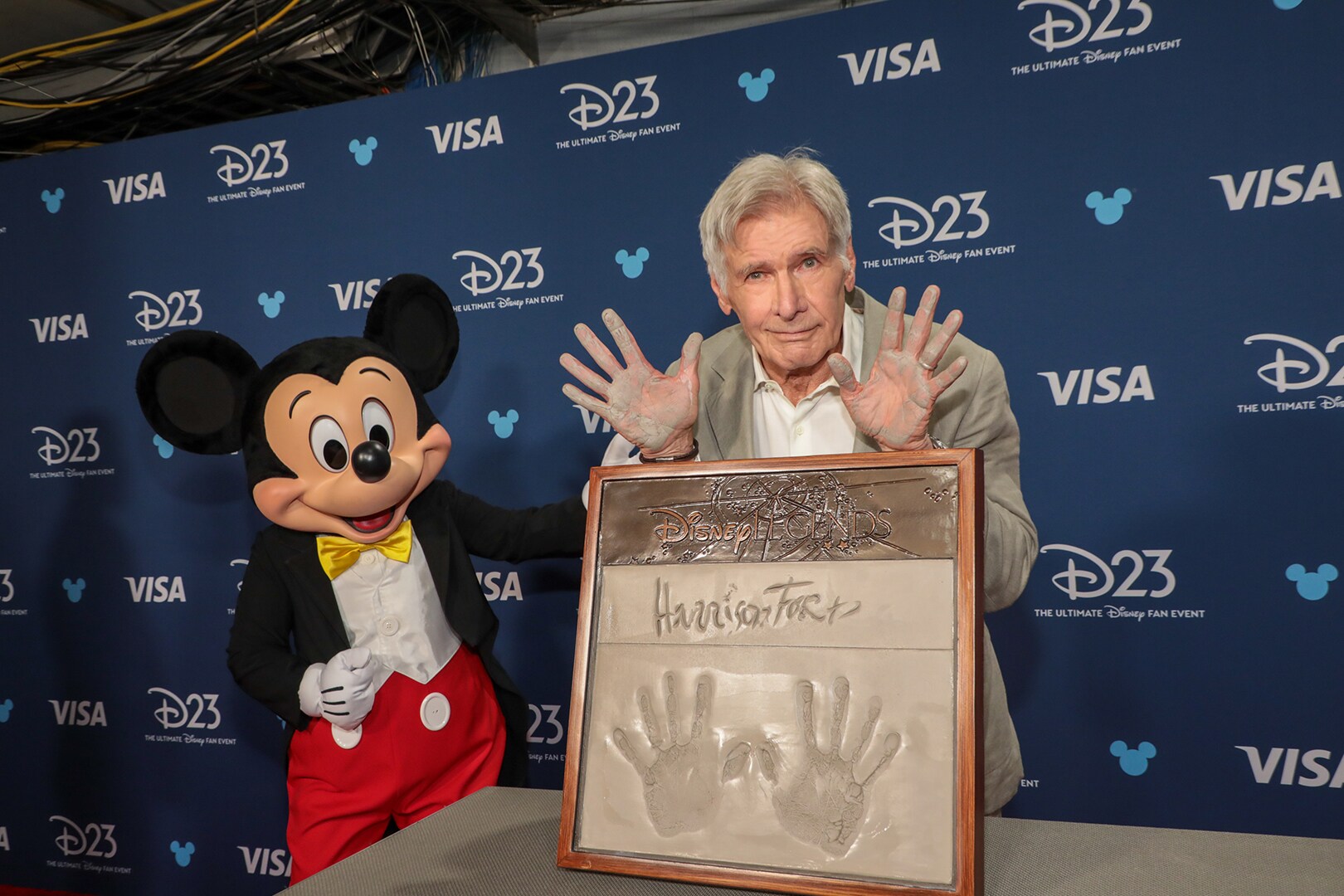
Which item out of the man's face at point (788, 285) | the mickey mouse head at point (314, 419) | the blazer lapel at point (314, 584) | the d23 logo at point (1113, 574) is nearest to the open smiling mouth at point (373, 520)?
the mickey mouse head at point (314, 419)

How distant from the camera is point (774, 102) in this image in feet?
8.02

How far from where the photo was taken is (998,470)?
1.44 m

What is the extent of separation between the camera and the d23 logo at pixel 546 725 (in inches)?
104

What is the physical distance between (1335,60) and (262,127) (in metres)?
2.77

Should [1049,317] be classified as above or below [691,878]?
above

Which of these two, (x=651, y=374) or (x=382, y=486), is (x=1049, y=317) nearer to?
(x=651, y=374)

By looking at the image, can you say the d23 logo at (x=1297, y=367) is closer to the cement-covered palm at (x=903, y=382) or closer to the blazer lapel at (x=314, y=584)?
the cement-covered palm at (x=903, y=382)

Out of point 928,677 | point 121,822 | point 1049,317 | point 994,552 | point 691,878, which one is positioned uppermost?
point 1049,317

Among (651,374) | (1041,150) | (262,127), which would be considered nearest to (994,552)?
(651,374)

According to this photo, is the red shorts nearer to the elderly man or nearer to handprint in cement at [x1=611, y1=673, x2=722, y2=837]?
the elderly man

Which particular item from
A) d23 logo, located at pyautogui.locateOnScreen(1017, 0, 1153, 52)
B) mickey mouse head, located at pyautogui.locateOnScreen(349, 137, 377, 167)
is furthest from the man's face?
mickey mouse head, located at pyautogui.locateOnScreen(349, 137, 377, 167)

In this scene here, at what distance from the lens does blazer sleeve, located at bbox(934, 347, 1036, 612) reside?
124 cm

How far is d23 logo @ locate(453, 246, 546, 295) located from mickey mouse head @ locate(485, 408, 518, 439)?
1.11ft

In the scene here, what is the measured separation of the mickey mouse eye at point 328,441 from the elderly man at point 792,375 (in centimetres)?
65
